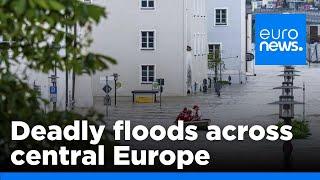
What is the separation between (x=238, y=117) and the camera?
44.2m

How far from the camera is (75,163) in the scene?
17.7 feet

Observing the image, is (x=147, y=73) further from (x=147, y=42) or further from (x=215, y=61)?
(x=215, y=61)

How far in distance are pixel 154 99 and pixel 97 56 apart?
169 feet

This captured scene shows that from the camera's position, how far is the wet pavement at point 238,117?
24000 mm

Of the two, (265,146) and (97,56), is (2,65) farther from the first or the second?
(265,146)

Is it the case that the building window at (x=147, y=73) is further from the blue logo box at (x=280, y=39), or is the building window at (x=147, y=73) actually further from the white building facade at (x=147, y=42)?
the blue logo box at (x=280, y=39)

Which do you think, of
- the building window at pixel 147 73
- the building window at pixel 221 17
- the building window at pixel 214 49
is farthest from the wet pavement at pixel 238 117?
the building window at pixel 221 17

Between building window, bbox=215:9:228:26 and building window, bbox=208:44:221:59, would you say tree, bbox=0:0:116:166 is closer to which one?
building window, bbox=208:44:221:59

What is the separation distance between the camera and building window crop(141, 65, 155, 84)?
194 feet

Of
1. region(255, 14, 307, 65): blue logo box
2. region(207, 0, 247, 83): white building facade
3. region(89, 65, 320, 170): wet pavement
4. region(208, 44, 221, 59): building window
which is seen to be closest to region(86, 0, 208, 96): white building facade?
region(89, 65, 320, 170): wet pavement

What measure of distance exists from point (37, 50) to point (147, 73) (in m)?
55.0

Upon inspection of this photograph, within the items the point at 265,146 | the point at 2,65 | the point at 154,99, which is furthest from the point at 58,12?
the point at 154,99

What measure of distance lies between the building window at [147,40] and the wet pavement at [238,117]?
4.03 metres

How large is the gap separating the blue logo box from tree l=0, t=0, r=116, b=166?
15510 mm
